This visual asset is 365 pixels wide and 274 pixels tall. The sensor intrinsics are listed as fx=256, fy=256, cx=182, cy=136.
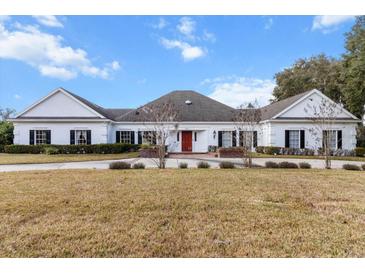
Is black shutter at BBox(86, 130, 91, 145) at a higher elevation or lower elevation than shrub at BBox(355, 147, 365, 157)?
higher

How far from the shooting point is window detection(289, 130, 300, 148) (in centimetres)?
2214

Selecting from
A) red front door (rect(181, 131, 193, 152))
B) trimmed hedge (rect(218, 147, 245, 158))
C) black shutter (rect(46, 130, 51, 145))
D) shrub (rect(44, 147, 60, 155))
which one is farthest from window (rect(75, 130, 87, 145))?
trimmed hedge (rect(218, 147, 245, 158))

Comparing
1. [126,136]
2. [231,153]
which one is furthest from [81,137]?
[231,153]

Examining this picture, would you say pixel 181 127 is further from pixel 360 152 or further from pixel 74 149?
pixel 360 152

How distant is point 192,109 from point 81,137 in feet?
34.9

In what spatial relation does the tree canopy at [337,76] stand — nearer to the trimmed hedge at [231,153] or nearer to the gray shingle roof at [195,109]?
the gray shingle roof at [195,109]

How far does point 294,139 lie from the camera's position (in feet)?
72.7

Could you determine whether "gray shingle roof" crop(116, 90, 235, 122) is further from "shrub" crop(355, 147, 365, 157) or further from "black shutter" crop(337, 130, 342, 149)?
"shrub" crop(355, 147, 365, 157)

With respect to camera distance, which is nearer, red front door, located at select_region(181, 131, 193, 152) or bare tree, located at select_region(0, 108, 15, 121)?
red front door, located at select_region(181, 131, 193, 152)

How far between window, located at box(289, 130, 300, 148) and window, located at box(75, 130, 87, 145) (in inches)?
709

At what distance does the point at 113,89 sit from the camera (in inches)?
714

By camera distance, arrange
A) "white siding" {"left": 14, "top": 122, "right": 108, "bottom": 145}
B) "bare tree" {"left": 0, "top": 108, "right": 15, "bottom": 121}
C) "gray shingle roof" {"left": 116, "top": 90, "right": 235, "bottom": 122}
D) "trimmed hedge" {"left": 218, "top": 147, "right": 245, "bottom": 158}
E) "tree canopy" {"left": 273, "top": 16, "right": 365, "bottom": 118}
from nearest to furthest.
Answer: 1. "trimmed hedge" {"left": 218, "top": 147, "right": 245, "bottom": 158}
2. "tree canopy" {"left": 273, "top": 16, "right": 365, "bottom": 118}
3. "white siding" {"left": 14, "top": 122, "right": 108, "bottom": 145}
4. "gray shingle roof" {"left": 116, "top": 90, "right": 235, "bottom": 122}
5. "bare tree" {"left": 0, "top": 108, "right": 15, "bottom": 121}

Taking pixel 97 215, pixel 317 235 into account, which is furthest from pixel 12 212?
pixel 317 235

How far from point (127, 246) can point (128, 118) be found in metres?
21.4
